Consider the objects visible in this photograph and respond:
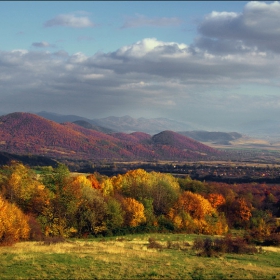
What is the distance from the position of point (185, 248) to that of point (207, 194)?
52.7m

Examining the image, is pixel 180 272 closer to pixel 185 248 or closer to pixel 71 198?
pixel 185 248

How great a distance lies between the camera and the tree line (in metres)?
44.4

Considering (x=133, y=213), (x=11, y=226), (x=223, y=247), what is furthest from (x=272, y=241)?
(x=11, y=226)

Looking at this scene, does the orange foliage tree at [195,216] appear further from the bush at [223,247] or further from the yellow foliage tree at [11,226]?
the yellow foliage tree at [11,226]

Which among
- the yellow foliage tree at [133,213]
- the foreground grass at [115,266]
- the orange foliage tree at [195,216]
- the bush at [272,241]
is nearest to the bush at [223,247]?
the foreground grass at [115,266]

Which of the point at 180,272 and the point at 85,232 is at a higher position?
the point at 180,272

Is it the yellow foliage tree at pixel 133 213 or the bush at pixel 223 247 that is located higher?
the bush at pixel 223 247

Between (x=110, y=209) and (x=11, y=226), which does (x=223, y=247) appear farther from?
(x=110, y=209)

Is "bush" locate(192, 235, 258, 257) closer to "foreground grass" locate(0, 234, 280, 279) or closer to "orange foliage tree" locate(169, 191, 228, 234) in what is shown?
"foreground grass" locate(0, 234, 280, 279)

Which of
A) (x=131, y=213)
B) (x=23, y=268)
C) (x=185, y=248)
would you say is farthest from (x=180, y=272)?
(x=131, y=213)

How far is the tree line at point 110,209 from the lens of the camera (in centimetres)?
4437

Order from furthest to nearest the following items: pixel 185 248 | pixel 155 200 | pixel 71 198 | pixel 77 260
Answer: pixel 155 200
pixel 71 198
pixel 185 248
pixel 77 260

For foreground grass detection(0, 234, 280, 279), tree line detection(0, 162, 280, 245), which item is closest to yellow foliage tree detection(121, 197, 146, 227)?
tree line detection(0, 162, 280, 245)

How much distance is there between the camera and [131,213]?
59.8 m
